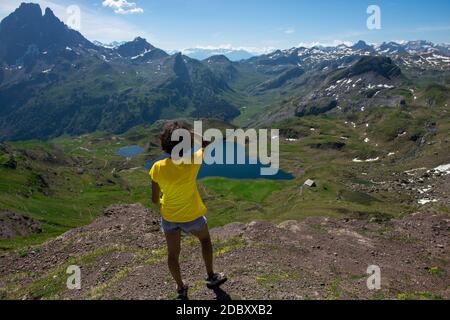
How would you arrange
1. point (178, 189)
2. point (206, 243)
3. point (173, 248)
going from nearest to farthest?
1. point (178, 189)
2. point (173, 248)
3. point (206, 243)

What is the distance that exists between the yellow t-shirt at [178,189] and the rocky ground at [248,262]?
3620 mm

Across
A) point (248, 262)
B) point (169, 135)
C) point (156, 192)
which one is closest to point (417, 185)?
point (248, 262)

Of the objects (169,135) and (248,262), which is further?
(248,262)

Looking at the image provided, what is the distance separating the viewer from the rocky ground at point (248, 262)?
52.8 feet

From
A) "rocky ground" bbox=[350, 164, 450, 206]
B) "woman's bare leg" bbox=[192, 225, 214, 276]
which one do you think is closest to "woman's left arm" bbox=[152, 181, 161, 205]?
"woman's bare leg" bbox=[192, 225, 214, 276]

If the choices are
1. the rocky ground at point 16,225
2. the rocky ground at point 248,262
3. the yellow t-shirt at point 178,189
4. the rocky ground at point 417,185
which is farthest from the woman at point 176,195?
the rocky ground at point 417,185

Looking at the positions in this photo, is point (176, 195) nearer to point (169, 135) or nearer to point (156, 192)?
point (156, 192)

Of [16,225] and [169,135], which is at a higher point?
[169,135]

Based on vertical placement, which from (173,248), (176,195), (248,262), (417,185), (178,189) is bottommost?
(417,185)

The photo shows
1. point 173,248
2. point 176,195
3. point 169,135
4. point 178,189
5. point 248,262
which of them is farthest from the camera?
point 248,262

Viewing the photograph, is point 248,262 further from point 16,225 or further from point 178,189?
point 16,225

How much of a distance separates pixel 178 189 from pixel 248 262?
8543 millimetres

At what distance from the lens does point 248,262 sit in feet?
62.2

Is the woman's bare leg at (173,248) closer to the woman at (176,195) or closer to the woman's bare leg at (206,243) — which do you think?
the woman at (176,195)
